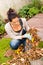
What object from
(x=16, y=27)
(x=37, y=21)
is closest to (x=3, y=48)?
(x=16, y=27)

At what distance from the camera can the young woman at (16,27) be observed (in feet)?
17.0

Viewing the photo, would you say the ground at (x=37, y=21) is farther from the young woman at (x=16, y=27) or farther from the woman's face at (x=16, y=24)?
the woman's face at (x=16, y=24)

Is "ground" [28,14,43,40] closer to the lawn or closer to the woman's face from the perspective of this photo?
the lawn

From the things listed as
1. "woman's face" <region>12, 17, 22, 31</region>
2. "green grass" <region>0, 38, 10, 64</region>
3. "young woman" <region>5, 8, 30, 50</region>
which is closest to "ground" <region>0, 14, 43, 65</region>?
"green grass" <region>0, 38, 10, 64</region>

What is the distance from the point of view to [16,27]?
17.5 feet

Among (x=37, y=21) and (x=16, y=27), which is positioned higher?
(x=16, y=27)

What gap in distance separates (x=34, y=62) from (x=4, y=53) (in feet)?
8.89

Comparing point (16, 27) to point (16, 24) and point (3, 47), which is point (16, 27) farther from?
point (3, 47)

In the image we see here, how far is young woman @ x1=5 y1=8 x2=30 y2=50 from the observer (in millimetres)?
5186

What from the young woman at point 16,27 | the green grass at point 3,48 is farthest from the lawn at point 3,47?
the young woman at point 16,27

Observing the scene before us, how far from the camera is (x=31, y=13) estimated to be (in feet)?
32.4

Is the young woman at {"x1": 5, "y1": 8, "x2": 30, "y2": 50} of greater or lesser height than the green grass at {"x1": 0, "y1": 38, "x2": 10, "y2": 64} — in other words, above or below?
above

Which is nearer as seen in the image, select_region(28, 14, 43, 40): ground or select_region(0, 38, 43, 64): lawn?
select_region(0, 38, 43, 64): lawn

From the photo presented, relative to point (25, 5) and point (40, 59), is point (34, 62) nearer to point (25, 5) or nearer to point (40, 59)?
point (40, 59)
